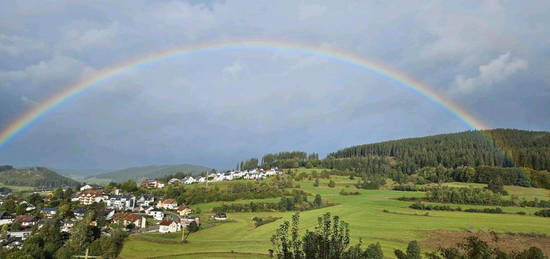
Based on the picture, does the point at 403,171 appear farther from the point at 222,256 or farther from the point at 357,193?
the point at 222,256

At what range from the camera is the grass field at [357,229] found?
131 feet

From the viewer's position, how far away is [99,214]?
6556cm

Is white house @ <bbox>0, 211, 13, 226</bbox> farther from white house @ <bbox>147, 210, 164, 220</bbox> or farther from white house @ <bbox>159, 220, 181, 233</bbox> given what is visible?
white house @ <bbox>159, 220, 181, 233</bbox>

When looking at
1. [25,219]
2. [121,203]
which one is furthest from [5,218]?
[121,203]

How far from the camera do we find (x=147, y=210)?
3034 inches

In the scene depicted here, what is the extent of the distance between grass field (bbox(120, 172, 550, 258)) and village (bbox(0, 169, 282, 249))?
5950mm

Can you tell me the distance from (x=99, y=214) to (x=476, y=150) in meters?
119

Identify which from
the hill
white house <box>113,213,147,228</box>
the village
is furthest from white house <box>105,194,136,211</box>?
the hill

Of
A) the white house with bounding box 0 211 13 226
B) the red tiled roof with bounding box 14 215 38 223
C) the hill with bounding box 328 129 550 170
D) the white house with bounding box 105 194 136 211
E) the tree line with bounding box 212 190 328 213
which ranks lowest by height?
the white house with bounding box 0 211 13 226

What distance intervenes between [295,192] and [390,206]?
2212 cm

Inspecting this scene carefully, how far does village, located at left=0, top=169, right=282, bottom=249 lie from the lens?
5466cm

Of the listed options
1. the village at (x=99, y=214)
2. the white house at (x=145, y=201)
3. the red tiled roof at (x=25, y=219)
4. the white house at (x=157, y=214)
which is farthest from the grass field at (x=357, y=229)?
the red tiled roof at (x=25, y=219)

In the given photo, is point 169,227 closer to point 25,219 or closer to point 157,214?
point 157,214

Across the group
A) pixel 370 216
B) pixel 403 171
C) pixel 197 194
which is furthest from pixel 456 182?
pixel 197 194
